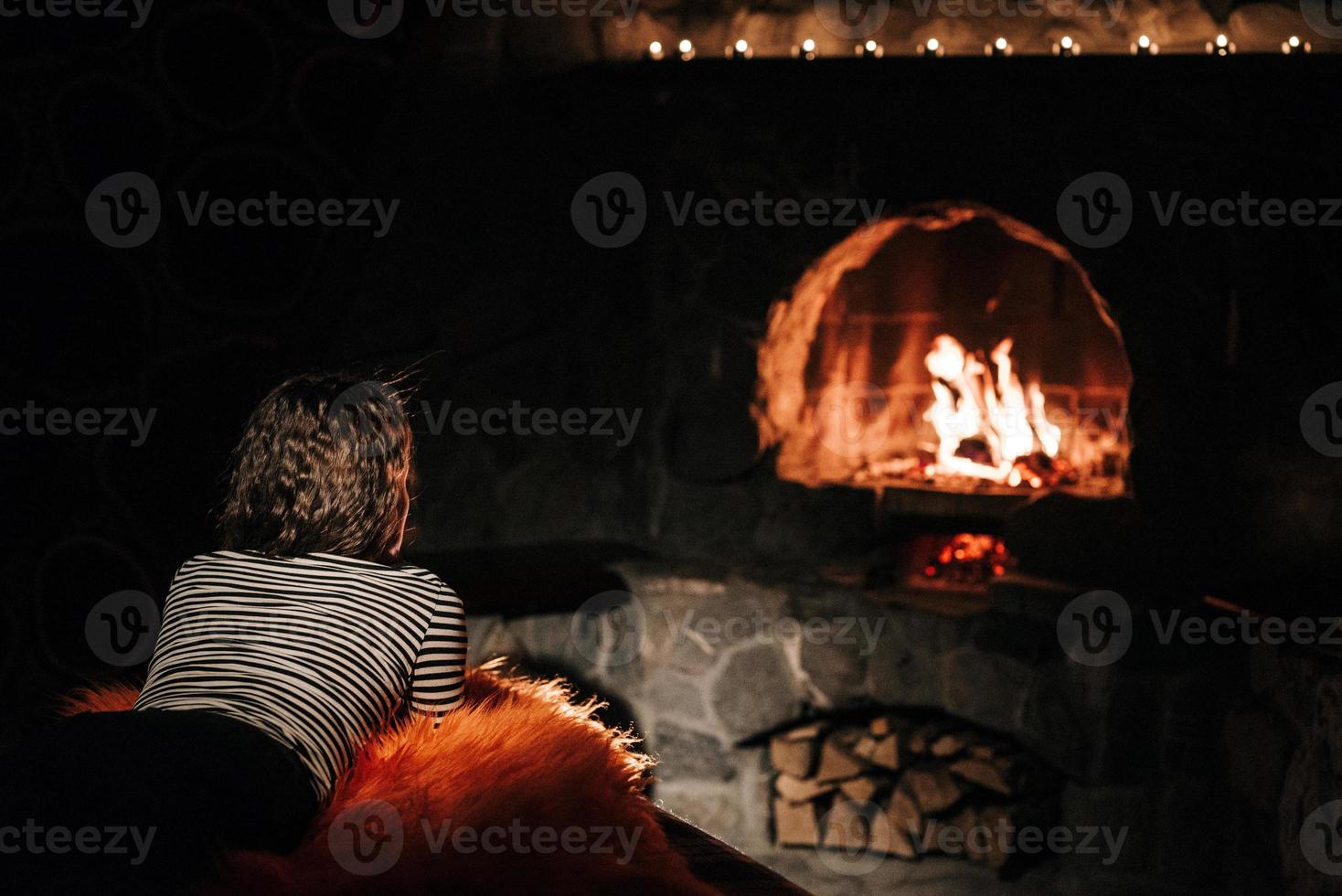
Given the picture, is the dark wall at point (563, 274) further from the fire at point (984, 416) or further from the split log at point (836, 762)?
the split log at point (836, 762)

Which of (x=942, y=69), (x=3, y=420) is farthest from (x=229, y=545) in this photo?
(x=942, y=69)

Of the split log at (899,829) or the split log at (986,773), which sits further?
the split log at (899,829)

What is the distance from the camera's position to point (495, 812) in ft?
4.45

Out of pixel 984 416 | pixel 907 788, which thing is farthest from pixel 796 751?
pixel 984 416

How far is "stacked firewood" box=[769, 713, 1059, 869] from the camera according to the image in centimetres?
373

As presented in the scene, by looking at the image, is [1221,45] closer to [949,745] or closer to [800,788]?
[949,745]

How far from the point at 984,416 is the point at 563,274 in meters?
1.56

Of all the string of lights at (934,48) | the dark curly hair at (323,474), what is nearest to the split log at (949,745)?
the string of lights at (934,48)

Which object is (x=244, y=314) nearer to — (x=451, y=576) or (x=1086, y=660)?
(x=451, y=576)

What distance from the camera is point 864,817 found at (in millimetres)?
3936

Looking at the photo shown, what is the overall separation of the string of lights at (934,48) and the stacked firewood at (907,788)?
6.96 ft

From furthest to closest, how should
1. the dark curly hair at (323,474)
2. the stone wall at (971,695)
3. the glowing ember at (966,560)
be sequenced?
the glowing ember at (966,560) → the stone wall at (971,695) → the dark curly hair at (323,474)

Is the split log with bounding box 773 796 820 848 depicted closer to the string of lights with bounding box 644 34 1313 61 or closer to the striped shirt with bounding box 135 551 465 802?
the string of lights with bounding box 644 34 1313 61

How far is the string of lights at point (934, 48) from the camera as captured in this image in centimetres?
394
